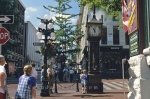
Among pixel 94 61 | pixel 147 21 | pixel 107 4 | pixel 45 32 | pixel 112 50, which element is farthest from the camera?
pixel 112 50

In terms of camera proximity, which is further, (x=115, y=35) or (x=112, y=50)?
(x=115, y=35)

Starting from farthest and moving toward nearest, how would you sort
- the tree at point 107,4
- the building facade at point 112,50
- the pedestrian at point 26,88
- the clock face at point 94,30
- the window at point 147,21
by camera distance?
the building facade at point 112,50
the clock face at point 94,30
the tree at point 107,4
the pedestrian at point 26,88
the window at point 147,21

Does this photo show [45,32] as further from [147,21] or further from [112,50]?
[112,50]

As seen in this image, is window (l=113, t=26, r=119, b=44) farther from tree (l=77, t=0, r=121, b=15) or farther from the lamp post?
tree (l=77, t=0, r=121, b=15)

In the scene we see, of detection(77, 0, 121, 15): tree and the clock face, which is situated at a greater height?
detection(77, 0, 121, 15): tree

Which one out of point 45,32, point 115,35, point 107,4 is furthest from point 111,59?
point 107,4

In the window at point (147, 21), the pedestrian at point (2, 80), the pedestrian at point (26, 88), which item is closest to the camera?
the window at point (147, 21)

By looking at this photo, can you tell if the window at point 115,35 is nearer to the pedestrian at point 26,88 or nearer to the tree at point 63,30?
the tree at point 63,30

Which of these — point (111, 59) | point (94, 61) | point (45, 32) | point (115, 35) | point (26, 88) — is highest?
point (115, 35)

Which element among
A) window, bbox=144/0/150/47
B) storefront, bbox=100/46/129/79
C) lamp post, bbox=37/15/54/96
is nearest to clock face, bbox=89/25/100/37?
lamp post, bbox=37/15/54/96

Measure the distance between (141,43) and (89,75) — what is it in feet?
63.2

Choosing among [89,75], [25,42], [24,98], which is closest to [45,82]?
[89,75]

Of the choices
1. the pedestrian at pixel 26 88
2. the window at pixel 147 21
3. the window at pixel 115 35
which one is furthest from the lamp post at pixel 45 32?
the window at pixel 115 35

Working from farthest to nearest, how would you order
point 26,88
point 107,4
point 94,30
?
point 94,30 → point 107,4 → point 26,88
